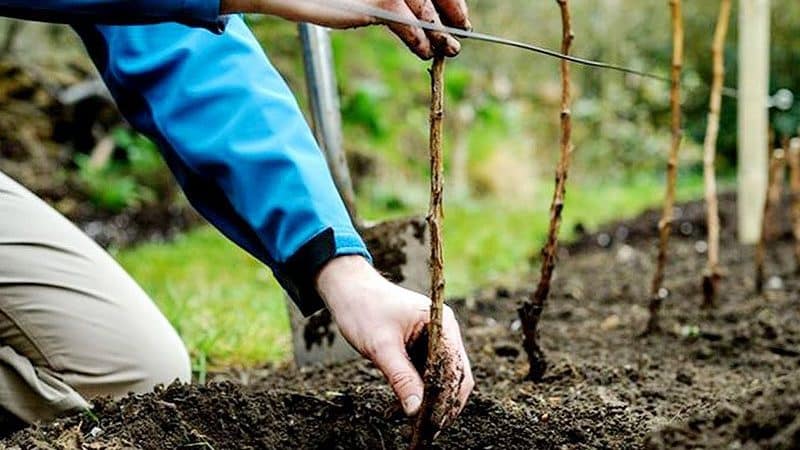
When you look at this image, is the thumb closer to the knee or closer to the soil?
the soil

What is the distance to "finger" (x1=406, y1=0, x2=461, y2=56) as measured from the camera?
145cm

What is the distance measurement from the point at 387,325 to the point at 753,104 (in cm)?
324

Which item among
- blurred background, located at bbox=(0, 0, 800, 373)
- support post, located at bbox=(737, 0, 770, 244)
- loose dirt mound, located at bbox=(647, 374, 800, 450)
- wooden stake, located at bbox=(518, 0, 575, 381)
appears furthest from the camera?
blurred background, located at bbox=(0, 0, 800, 373)

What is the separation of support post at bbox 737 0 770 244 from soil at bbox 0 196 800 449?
0.78m

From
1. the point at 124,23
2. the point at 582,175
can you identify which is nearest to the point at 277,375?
the point at 124,23

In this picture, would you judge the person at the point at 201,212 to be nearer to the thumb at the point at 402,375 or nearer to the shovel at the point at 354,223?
the thumb at the point at 402,375

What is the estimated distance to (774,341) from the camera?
2.79 metres

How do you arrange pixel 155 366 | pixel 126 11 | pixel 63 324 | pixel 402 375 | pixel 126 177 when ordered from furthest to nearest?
pixel 126 177 < pixel 155 366 < pixel 63 324 < pixel 402 375 < pixel 126 11

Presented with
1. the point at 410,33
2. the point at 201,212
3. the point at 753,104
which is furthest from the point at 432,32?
the point at 753,104

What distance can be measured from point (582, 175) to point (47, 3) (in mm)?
10161

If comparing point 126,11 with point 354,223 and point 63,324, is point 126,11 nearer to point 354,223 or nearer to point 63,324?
point 63,324

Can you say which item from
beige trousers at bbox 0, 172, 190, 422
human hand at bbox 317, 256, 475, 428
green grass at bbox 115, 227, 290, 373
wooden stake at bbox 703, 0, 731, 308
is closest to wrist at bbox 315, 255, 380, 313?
human hand at bbox 317, 256, 475, 428

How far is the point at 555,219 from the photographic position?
2193mm

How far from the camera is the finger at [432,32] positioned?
1.45 m
